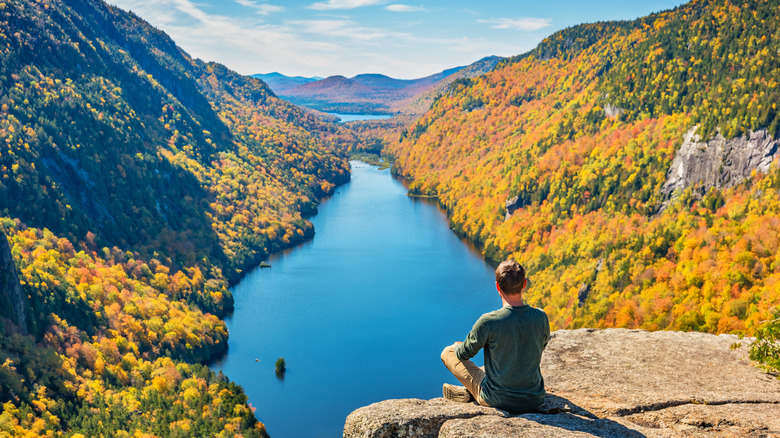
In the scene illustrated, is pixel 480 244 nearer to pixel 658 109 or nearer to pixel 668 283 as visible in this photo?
pixel 658 109

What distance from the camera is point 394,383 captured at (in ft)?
310

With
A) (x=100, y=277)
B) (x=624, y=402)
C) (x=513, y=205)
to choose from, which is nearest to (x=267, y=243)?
(x=100, y=277)

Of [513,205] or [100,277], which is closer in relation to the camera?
[100,277]

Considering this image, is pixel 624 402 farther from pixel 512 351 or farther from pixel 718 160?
pixel 718 160

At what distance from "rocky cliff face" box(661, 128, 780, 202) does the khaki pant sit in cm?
13027

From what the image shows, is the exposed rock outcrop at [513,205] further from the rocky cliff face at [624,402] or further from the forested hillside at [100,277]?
the rocky cliff face at [624,402]

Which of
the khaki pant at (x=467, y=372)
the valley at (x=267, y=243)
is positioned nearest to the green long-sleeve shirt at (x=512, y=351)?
the khaki pant at (x=467, y=372)

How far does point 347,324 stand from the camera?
119 meters

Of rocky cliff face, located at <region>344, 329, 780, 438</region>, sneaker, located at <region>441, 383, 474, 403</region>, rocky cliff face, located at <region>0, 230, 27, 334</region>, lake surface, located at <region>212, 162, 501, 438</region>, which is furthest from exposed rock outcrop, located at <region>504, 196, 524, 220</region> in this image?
sneaker, located at <region>441, 383, 474, 403</region>

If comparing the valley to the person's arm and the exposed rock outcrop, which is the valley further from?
the person's arm

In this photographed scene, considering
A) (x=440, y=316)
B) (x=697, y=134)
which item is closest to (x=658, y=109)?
(x=697, y=134)

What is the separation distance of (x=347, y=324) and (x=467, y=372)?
357ft

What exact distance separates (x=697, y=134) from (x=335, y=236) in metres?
116

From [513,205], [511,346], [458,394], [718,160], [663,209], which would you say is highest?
[511,346]
